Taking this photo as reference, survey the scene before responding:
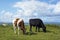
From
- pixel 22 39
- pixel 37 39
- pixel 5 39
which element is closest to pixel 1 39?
pixel 5 39

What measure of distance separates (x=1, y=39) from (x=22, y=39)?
2088mm

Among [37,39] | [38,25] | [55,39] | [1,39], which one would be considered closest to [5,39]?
[1,39]

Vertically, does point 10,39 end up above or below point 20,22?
below

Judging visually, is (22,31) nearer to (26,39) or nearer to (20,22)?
(20,22)

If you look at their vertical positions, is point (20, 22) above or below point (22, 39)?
above

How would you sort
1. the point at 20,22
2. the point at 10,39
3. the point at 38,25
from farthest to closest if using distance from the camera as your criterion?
the point at 38,25
the point at 20,22
the point at 10,39

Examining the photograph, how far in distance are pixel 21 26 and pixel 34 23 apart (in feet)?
16.6

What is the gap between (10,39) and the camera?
19.4 m

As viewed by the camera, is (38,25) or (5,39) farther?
(38,25)

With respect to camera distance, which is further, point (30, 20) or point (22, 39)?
point (30, 20)

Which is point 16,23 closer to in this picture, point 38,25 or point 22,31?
point 22,31

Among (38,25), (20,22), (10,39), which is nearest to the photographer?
(10,39)

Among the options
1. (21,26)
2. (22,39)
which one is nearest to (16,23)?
(21,26)

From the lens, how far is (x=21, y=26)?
25.3 metres
